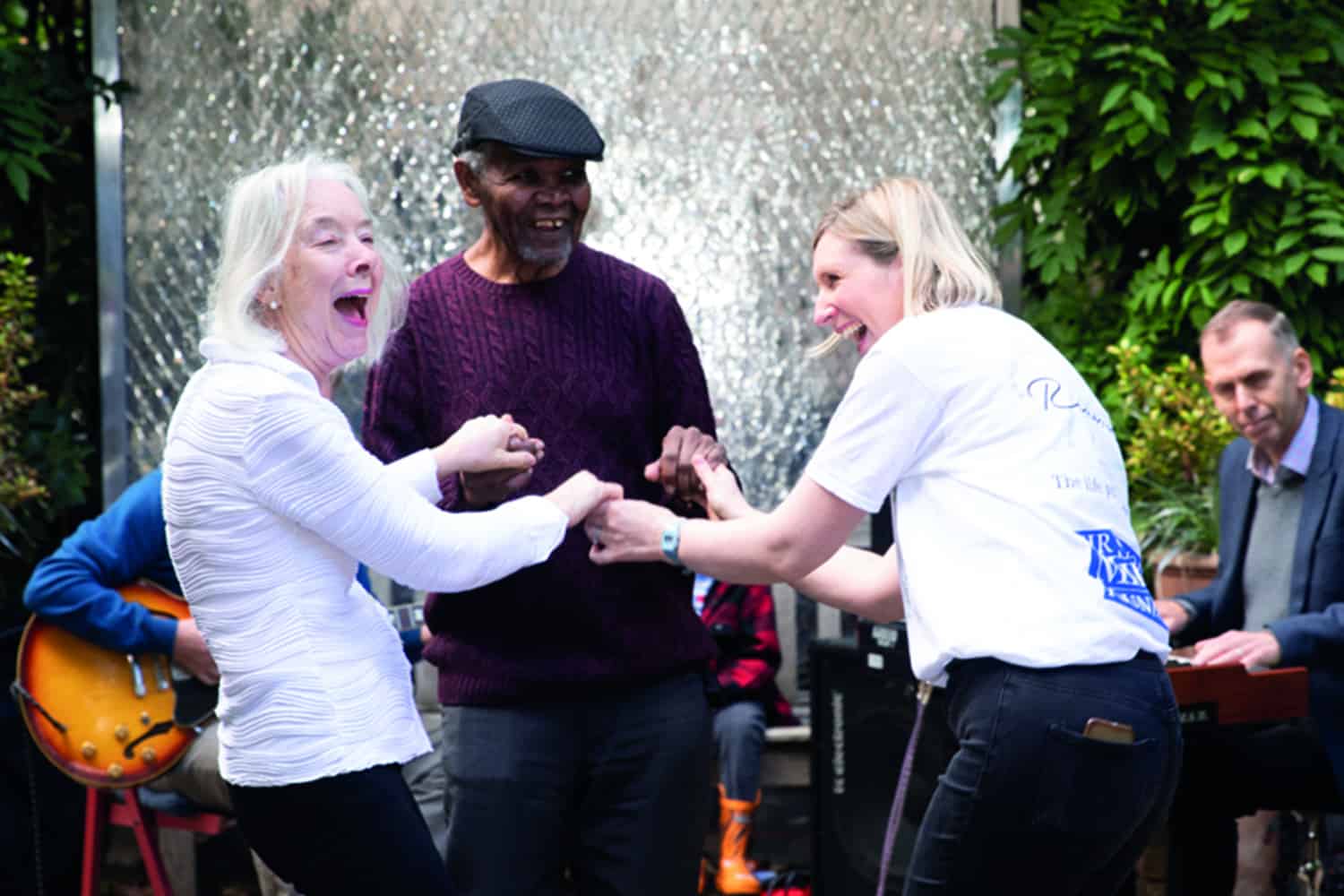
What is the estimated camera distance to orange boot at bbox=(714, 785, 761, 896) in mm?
4453

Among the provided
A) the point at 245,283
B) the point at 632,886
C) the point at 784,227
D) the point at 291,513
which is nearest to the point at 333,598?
the point at 291,513

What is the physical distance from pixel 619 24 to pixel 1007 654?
3.52 meters

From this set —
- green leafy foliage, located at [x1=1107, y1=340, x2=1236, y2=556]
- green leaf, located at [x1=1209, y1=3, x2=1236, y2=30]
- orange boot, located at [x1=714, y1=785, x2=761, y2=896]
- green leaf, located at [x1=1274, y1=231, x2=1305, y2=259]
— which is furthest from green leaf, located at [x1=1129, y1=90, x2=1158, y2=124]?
orange boot, located at [x1=714, y1=785, x2=761, y2=896]

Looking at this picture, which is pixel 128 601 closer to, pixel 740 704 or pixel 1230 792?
pixel 740 704

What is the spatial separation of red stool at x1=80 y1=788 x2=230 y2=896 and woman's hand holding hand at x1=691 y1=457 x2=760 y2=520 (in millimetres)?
2057

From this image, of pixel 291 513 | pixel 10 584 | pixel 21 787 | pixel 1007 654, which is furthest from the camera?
pixel 10 584

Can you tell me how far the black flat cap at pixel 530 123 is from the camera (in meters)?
2.34

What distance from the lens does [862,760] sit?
4137 millimetres

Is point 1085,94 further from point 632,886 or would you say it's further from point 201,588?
point 201,588

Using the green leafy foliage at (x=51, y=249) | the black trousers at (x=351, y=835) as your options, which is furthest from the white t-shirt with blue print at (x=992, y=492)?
the green leafy foliage at (x=51, y=249)

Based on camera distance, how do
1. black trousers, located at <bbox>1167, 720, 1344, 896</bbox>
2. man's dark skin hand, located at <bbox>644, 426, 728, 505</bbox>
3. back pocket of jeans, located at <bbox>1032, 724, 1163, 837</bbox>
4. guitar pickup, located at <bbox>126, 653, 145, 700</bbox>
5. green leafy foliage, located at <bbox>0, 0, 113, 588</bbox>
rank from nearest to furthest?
back pocket of jeans, located at <bbox>1032, 724, 1163, 837</bbox> < man's dark skin hand, located at <bbox>644, 426, 728, 505</bbox> < black trousers, located at <bbox>1167, 720, 1344, 896</bbox> < guitar pickup, located at <bbox>126, 653, 145, 700</bbox> < green leafy foliage, located at <bbox>0, 0, 113, 588</bbox>

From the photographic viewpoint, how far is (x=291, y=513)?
1.83 m

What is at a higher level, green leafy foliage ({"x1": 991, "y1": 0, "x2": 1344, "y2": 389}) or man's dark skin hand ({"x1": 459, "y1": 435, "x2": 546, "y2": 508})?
green leafy foliage ({"x1": 991, "y1": 0, "x2": 1344, "y2": 389})

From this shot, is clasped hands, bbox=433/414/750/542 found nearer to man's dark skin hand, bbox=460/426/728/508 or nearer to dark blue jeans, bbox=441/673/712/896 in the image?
man's dark skin hand, bbox=460/426/728/508
